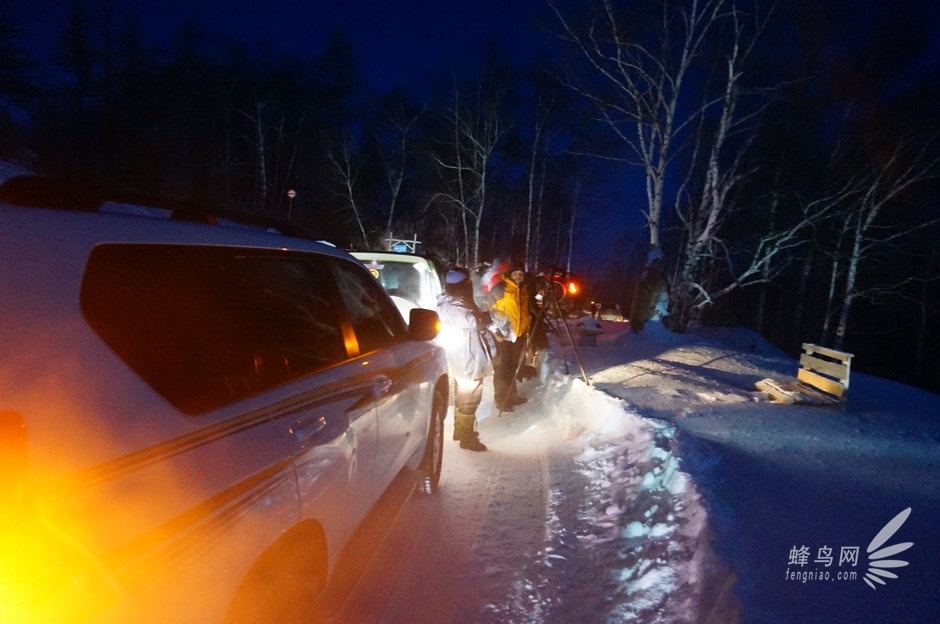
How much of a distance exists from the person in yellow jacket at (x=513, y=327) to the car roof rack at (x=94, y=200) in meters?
4.82

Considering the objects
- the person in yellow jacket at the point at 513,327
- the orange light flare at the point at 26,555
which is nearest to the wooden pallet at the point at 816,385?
the person in yellow jacket at the point at 513,327

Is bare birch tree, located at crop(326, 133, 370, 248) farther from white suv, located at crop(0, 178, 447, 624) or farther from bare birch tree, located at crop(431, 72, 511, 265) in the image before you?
white suv, located at crop(0, 178, 447, 624)

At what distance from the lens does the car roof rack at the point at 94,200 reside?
4.19 ft

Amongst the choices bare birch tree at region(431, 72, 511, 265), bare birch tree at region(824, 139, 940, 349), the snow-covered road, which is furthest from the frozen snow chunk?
bare birch tree at region(431, 72, 511, 265)

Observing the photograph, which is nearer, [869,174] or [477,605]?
[477,605]

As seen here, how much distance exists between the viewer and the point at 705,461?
13.4 feet

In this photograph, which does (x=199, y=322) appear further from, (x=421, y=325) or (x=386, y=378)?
(x=421, y=325)

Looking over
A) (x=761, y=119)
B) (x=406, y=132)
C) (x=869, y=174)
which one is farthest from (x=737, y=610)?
(x=406, y=132)

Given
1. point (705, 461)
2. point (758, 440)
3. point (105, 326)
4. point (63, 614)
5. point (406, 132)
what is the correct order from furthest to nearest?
point (406, 132) → point (758, 440) → point (705, 461) → point (105, 326) → point (63, 614)

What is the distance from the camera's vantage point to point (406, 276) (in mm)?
7340

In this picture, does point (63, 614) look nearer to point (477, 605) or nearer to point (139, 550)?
point (139, 550)

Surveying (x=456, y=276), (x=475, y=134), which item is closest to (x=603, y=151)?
(x=475, y=134)

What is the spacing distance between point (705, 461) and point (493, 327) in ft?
10.5

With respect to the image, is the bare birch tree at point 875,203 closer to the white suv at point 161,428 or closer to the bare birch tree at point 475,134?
the bare birch tree at point 475,134
